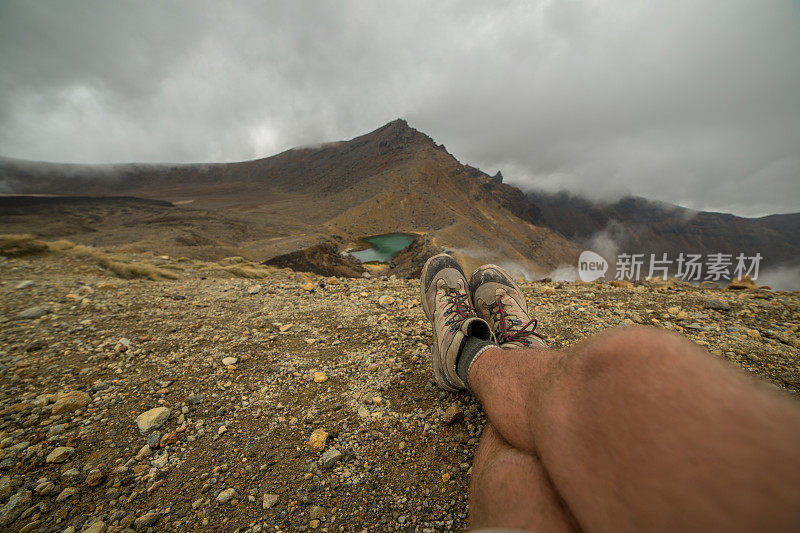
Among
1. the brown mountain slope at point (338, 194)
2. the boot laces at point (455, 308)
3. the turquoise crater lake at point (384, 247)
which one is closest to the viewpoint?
the boot laces at point (455, 308)

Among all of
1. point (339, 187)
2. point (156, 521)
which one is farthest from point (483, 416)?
point (339, 187)

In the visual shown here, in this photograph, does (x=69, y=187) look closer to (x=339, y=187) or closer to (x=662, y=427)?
(x=339, y=187)

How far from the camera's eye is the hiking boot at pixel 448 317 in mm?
1846

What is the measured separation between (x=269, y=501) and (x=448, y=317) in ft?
5.14

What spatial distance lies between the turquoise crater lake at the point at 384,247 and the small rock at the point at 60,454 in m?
25.8

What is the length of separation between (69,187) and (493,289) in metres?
140

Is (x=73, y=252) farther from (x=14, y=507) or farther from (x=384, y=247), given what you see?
(x=384, y=247)

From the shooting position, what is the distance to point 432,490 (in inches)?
51.1

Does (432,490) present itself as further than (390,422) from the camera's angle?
No

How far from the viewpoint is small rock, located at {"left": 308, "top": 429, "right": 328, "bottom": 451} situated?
154cm

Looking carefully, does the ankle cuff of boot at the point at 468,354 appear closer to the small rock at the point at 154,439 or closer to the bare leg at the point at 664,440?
the bare leg at the point at 664,440

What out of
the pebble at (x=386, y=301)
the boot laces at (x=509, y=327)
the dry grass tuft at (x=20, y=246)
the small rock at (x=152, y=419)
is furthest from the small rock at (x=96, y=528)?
the dry grass tuft at (x=20, y=246)

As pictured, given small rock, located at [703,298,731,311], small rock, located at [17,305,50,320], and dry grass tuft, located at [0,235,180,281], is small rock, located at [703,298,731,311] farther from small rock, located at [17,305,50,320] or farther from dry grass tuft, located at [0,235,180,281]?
dry grass tuft, located at [0,235,180,281]

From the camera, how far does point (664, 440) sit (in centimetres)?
64
